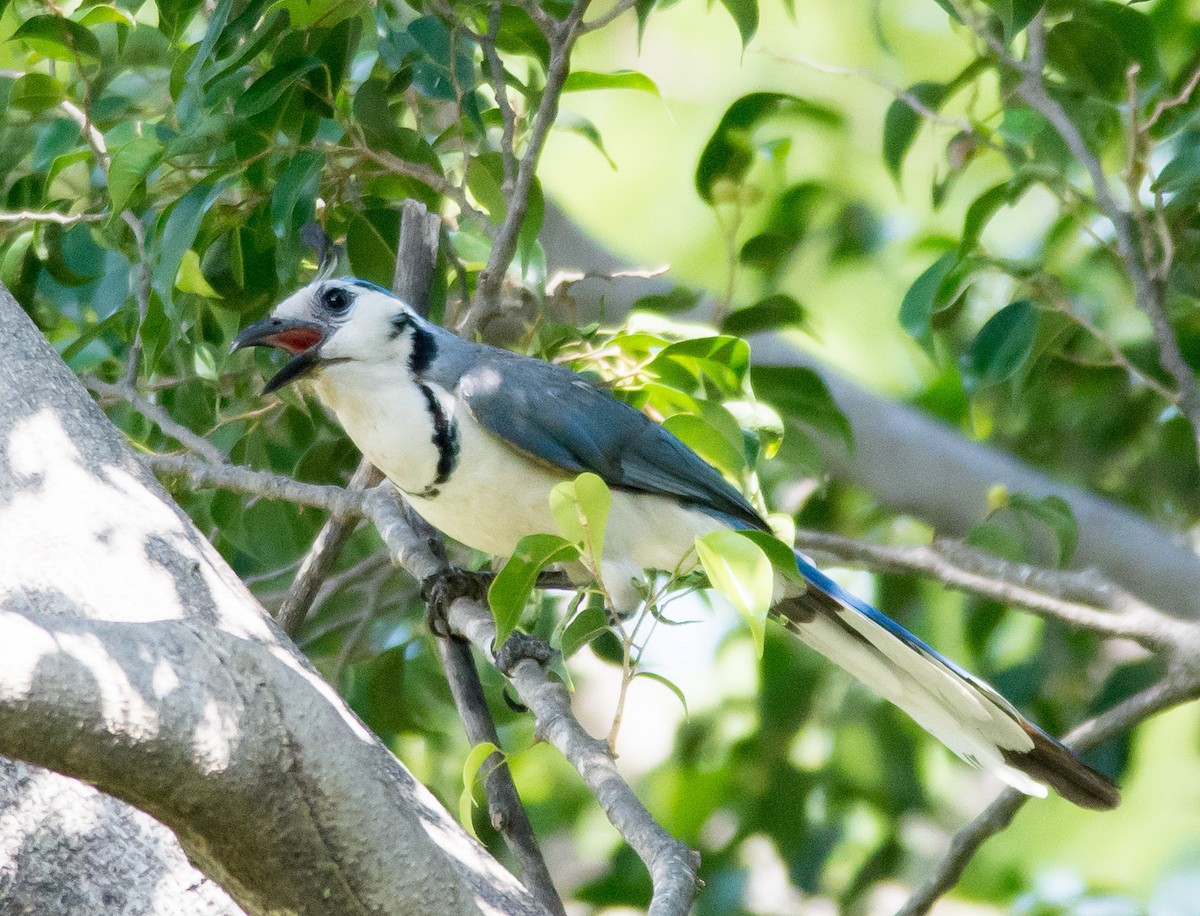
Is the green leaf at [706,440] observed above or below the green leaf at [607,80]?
below

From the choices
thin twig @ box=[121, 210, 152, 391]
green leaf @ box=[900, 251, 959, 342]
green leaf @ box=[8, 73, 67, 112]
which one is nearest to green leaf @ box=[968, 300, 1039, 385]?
green leaf @ box=[900, 251, 959, 342]

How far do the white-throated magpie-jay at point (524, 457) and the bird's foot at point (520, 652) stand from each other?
0.39m

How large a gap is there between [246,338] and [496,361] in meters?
0.53

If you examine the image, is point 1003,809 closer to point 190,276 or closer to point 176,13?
point 190,276

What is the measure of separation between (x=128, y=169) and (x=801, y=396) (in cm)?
157

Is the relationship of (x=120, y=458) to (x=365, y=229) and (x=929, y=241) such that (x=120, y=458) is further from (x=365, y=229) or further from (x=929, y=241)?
(x=929, y=241)

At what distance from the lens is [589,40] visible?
22.3ft

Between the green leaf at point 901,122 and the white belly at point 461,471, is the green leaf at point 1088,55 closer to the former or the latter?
the green leaf at point 901,122

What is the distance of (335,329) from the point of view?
9.76ft

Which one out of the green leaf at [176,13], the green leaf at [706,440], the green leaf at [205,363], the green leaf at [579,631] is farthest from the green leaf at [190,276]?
the green leaf at [579,631]

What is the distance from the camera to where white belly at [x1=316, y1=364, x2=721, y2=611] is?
2893 millimetres

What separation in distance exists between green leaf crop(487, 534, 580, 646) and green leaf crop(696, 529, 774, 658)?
0.21 metres

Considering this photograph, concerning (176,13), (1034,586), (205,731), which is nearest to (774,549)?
(205,731)

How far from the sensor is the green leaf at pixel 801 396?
10.8 ft
